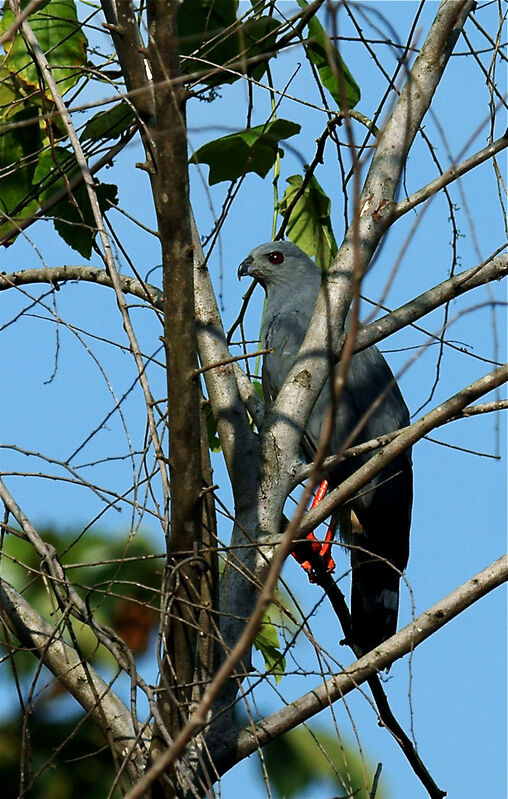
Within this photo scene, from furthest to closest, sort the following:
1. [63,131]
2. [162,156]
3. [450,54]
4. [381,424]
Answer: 1. [381,424]
2. [450,54]
3. [63,131]
4. [162,156]

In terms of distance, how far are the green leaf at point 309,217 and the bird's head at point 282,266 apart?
3.75 feet

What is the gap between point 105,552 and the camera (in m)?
9.69

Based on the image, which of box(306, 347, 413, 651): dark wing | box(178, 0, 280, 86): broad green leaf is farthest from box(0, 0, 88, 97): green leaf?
box(306, 347, 413, 651): dark wing

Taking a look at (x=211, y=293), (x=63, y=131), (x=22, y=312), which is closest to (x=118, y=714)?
(x=22, y=312)

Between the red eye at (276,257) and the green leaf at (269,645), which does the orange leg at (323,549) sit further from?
the red eye at (276,257)

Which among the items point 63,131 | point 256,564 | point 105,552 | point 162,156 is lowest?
point 256,564

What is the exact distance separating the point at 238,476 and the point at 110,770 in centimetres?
682

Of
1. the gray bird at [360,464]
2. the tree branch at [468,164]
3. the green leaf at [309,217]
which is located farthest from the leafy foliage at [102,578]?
the tree branch at [468,164]

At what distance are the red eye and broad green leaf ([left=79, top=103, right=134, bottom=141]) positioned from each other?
6.64 ft

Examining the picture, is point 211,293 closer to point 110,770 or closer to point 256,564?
point 256,564

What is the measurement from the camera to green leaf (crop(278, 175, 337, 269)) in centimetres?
378

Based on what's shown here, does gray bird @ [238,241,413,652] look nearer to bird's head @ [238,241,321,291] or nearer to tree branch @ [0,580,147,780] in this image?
bird's head @ [238,241,321,291]

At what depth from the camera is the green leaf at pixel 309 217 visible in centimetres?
378

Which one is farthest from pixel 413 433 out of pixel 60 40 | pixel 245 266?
pixel 245 266
